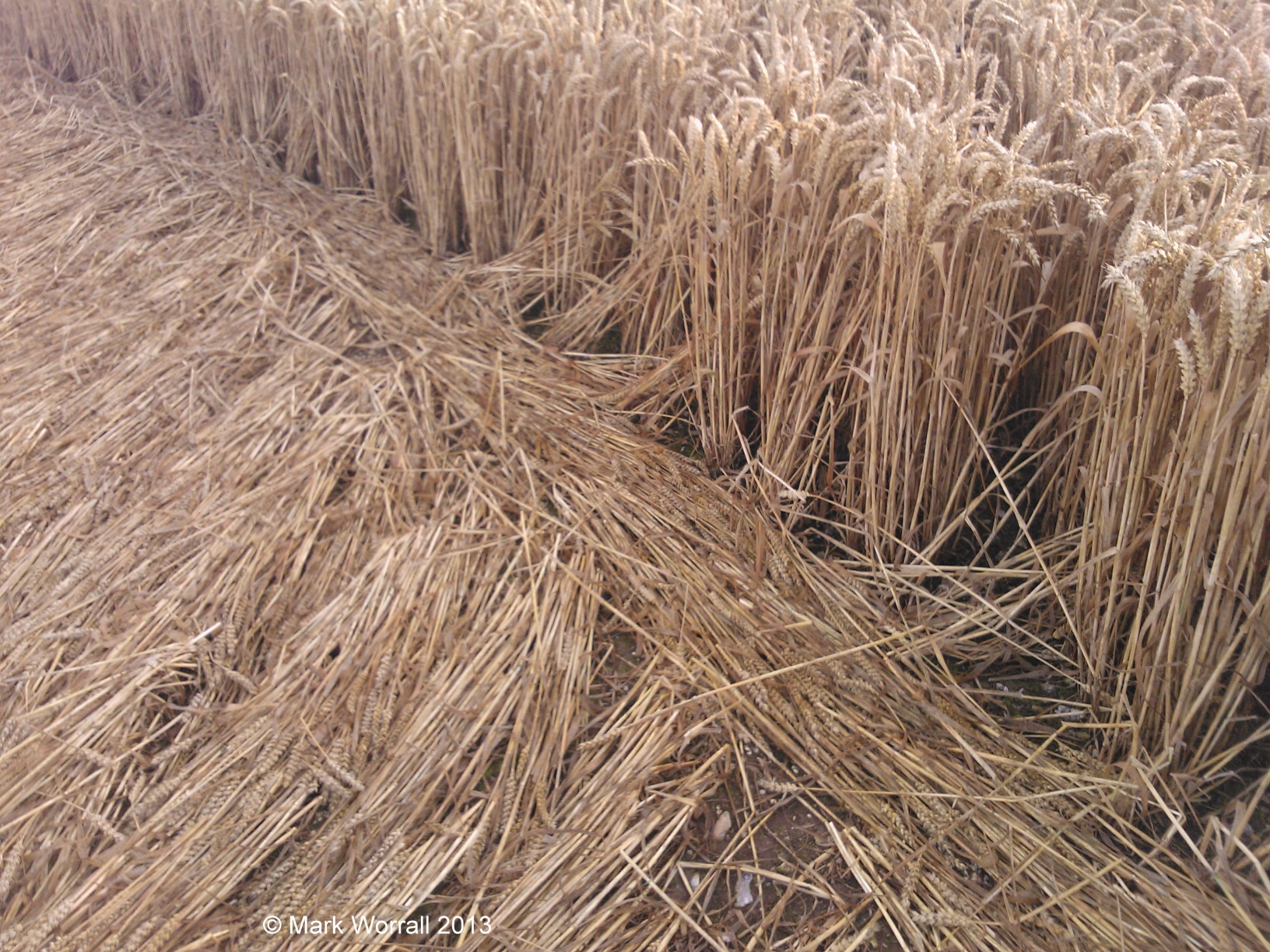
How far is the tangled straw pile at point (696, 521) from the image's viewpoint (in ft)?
3.61

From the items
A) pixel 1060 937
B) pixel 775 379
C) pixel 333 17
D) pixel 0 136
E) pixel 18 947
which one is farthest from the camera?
pixel 0 136

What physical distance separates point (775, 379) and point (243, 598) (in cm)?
98

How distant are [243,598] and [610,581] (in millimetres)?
621

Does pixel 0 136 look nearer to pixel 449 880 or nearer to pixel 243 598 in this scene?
pixel 243 598

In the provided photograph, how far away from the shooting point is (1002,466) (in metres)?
1.57

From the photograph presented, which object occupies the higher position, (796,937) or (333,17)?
(333,17)

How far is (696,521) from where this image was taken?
1576mm

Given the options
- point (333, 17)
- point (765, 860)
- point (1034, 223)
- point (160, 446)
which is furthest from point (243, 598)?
point (333, 17)

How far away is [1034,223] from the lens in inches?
58.6

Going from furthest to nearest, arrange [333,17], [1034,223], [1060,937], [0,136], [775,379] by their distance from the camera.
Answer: [0,136], [333,17], [775,379], [1034,223], [1060,937]

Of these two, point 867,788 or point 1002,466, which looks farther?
point 1002,466

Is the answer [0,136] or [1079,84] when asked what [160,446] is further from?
[0,136]

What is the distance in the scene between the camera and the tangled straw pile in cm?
110

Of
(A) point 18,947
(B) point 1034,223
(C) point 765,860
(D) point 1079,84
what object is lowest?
(A) point 18,947
